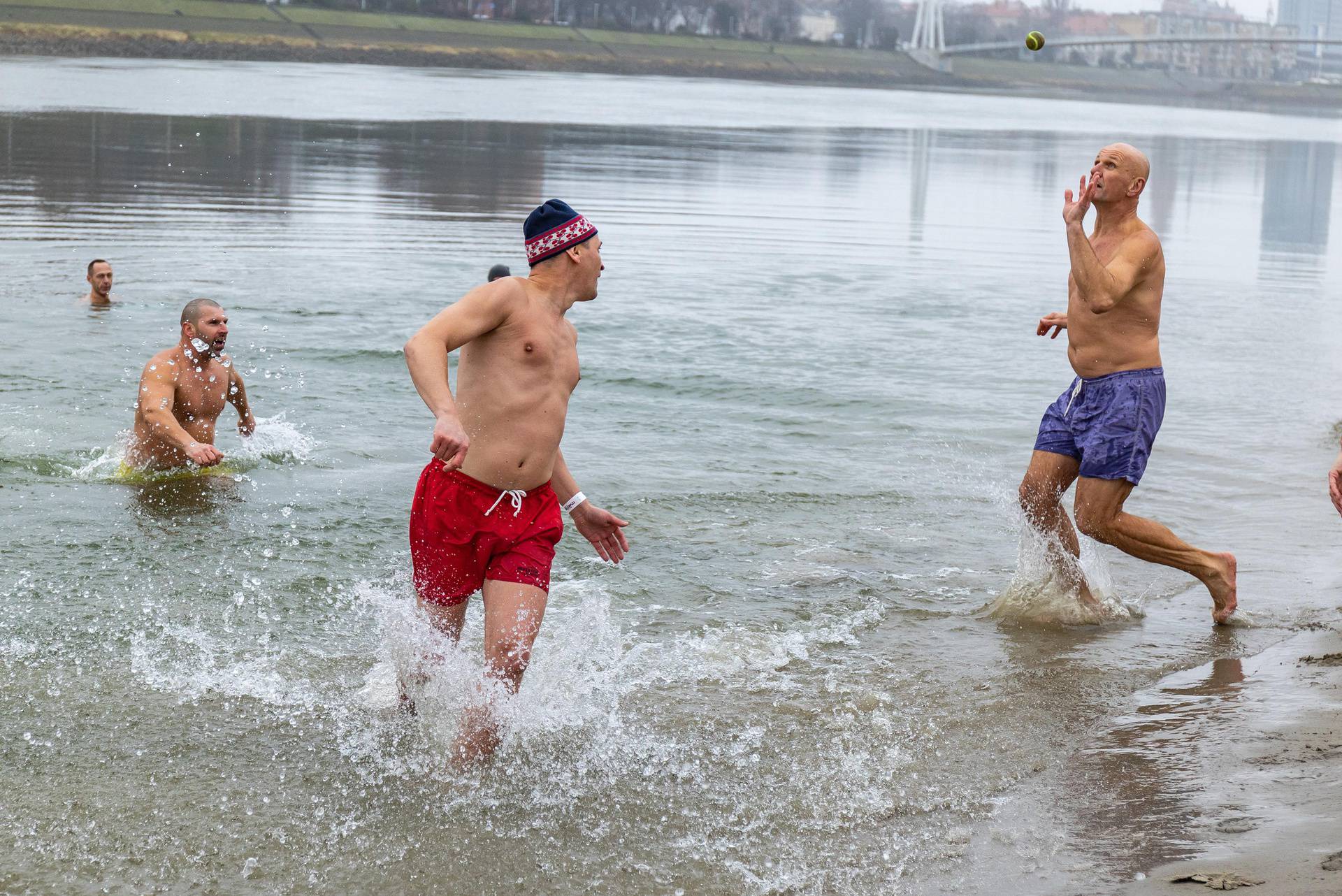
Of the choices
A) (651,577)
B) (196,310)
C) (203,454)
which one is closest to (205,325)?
(196,310)

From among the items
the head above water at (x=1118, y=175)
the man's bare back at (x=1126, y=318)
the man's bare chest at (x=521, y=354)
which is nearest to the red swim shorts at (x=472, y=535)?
the man's bare chest at (x=521, y=354)

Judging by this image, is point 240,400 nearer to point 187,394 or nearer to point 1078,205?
point 187,394

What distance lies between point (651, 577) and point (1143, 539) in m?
2.39

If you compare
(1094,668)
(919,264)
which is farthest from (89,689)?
(919,264)

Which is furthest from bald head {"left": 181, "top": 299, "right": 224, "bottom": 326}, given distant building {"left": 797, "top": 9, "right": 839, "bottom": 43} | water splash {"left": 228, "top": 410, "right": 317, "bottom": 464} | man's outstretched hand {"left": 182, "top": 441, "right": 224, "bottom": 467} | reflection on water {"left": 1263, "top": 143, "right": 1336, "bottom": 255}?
distant building {"left": 797, "top": 9, "right": 839, "bottom": 43}

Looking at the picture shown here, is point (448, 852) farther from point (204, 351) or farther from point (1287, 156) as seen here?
point (1287, 156)

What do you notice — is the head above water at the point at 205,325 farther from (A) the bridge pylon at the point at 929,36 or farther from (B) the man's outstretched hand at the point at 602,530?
(A) the bridge pylon at the point at 929,36

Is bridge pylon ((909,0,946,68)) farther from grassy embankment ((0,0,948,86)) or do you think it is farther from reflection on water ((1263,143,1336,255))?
reflection on water ((1263,143,1336,255))

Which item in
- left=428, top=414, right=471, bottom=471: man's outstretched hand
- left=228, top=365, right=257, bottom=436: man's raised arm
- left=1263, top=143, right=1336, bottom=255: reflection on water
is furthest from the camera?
left=1263, top=143, right=1336, bottom=255: reflection on water

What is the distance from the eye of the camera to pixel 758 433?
10.6m

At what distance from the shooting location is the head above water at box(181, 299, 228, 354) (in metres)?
8.32

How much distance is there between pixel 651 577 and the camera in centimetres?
Result: 743

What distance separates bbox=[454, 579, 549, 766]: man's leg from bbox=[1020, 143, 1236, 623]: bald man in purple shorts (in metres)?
2.73

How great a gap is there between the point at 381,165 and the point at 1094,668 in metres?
25.2
